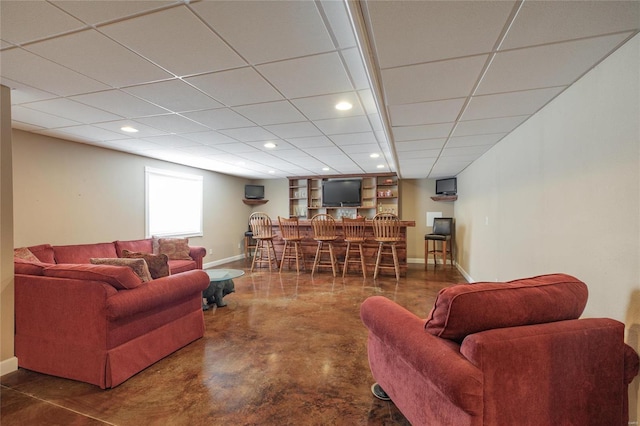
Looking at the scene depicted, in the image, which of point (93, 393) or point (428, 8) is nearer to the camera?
point (428, 8)

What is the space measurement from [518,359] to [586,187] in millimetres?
1313

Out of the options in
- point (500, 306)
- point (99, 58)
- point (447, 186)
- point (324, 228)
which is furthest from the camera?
point (447, 186)

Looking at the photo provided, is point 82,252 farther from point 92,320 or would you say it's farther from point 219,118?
point 219,118

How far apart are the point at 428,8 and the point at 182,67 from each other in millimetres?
1577

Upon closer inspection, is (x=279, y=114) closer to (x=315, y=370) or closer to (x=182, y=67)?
(x=182, y=67)

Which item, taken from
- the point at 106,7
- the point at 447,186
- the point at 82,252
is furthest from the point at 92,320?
the point at 447,186

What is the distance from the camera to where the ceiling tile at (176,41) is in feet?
4.78

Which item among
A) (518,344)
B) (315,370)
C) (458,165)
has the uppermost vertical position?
(458,165)

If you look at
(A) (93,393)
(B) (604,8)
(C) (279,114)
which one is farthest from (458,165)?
(A) (93,393)

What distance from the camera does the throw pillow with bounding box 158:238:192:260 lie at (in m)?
4.53

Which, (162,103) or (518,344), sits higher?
(162,103)

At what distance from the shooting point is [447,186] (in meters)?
6.68

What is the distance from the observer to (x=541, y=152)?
2.32 meters

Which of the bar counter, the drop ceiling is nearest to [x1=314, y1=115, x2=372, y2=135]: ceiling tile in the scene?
the drop ceiling
